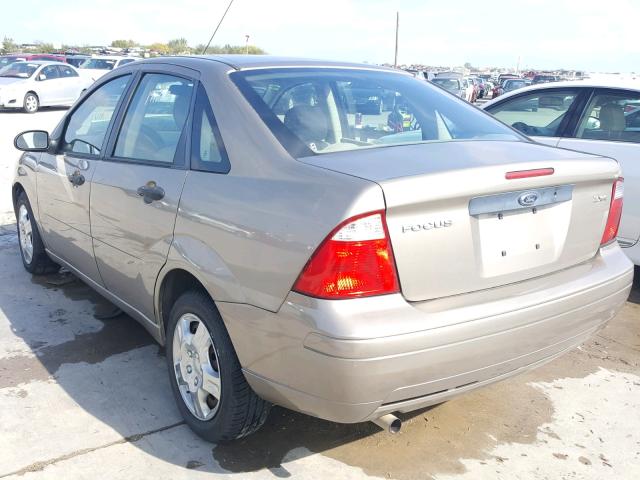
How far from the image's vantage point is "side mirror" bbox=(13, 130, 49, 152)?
14.3 feet

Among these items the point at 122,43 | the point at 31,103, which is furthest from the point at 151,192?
the point at 122,43

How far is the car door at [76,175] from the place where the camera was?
3.82 m

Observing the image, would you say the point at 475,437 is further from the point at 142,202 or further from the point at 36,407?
the point at 36,407

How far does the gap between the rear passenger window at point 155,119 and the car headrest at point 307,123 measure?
577 mm

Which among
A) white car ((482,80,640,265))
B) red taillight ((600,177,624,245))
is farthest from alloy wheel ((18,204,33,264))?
white car ((482,80,640,265))

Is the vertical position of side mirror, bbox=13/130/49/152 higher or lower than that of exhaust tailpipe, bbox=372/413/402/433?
higher

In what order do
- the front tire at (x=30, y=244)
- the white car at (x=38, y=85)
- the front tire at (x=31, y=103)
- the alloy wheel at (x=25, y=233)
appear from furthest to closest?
1. the front tire at (x=31, y=103)
2. the white car at (x=38, y=85)
3. the alloy wheel at (x=25, y=233)
4. the front tire at (x=30, y=244)

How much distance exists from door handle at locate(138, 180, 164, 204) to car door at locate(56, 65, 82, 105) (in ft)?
63.0

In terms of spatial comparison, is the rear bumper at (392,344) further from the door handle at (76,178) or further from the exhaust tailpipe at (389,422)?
the door handle at (76,178)

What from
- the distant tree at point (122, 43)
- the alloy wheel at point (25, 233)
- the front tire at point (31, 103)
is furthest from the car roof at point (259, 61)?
the distant tree at point (122, 43)

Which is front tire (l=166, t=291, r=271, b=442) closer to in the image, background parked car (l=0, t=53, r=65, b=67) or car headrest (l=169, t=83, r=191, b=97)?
car headrest (l=169, t=83, r=191, b=97)

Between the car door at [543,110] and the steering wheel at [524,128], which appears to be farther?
the steering wheel at [524,128]

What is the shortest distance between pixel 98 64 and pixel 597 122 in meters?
23.4

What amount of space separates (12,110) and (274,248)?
21173mm
